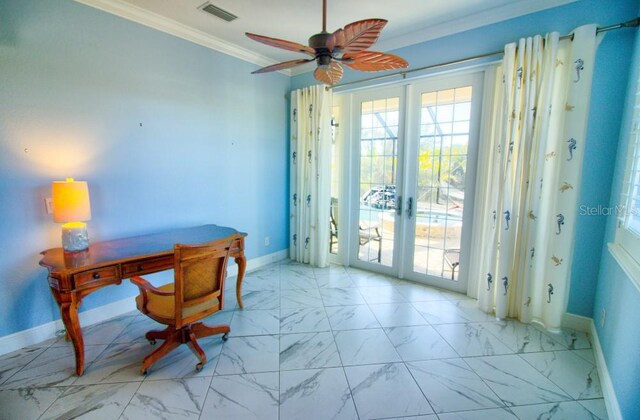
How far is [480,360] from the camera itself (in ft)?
6.66

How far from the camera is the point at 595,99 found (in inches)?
85.2

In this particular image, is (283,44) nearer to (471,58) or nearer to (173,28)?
(173,28)

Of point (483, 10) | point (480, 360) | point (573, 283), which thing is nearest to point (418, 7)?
point (483, 10)

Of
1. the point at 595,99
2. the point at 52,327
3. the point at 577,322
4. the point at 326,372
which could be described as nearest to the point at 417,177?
the point at 595,99

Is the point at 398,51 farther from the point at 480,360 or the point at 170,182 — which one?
the point at 480,360

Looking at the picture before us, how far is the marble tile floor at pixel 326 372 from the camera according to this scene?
161cm

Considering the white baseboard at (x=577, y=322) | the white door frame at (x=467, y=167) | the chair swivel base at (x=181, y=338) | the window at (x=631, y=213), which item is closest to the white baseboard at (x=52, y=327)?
the chair swivel base at (x=181, y=338)

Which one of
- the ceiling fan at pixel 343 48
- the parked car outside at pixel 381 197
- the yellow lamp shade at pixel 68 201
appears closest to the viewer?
the ceiling fan at pixel 343 48

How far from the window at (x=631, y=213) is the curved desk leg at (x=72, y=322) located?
3251mm

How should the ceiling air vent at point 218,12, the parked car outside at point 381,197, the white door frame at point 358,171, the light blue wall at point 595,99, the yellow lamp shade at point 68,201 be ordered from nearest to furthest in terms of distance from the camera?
the yellow lamp shade at point 68,201 → the light blue wall at point 595,99 → the ceiling air vent at point 218,12 → the white door frame at point 358,171 → the parked car outside at point 381,197

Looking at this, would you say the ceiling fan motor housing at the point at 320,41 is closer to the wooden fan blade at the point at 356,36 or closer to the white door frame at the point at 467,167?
the wooden fan blade at the point at 356,36

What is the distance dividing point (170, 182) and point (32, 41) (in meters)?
1.39

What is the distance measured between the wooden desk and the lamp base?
47 millimetres

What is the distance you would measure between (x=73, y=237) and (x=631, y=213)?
3.73 metres
